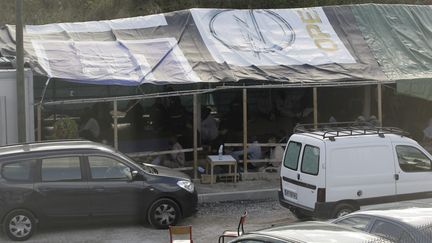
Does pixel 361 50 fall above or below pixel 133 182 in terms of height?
above

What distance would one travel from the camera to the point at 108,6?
3500 centimetres

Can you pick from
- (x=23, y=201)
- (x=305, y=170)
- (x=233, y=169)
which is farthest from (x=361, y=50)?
(x=23, y=201)

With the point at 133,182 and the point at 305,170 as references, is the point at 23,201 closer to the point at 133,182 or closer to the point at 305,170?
the point at 133,182

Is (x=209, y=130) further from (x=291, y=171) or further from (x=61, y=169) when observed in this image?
(x=61, y=169)

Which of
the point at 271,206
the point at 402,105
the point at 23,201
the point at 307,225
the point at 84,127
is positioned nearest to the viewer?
the point at 307,225

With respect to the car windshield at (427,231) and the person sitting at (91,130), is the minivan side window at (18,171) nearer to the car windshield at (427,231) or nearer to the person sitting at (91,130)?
the person sitting at (91,130)

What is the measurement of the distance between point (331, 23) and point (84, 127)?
7543mm

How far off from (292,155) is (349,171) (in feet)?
3.68

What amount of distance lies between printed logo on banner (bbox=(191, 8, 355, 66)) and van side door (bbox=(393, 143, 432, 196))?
5.27 metres

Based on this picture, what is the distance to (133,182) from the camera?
11484mm

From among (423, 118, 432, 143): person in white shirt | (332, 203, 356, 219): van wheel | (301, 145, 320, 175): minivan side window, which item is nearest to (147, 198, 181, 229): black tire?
(301, 145, 320, 175): minivan side window

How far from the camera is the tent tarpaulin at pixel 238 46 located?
14773mm

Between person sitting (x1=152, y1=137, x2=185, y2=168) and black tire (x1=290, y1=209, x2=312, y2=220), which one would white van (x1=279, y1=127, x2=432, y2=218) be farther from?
person sitting (x1=152, y1=137, x2=185, y2=168)

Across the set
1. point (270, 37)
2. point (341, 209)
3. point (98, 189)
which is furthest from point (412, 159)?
point (270, 37)
